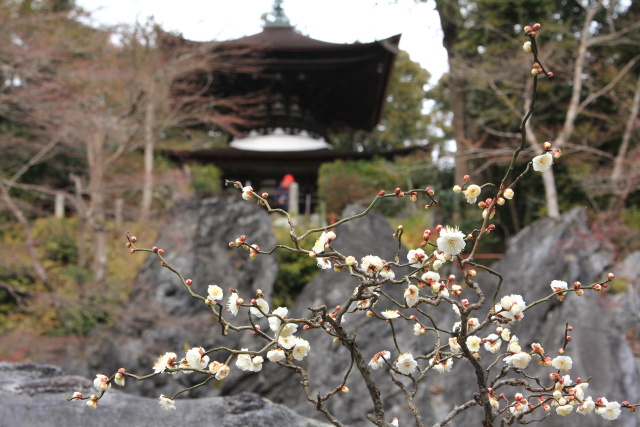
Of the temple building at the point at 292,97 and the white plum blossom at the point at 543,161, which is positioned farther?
the temple building at the point at 292,97

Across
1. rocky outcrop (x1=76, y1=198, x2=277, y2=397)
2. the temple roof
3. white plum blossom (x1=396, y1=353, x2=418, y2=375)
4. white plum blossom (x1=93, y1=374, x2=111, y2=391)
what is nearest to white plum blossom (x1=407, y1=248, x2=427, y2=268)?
white plum blossom (x1=396, y1=353, x2=418, y2=375)

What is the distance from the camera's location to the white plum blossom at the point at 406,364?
5.79 feet

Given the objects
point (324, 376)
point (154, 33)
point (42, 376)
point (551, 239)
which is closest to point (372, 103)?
point (154, 33)

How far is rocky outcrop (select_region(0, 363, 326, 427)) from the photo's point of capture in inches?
86.7

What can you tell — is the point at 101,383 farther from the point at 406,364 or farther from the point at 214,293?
the point at 406,364

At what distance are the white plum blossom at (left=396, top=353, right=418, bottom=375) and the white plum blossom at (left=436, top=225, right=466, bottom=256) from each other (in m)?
0.46

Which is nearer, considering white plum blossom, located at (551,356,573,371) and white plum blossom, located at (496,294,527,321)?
white plum blossom, located at (496,294,527,321)

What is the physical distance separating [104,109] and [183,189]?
5.72 feet

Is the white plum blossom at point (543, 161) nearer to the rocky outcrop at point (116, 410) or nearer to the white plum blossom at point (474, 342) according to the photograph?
the white plum blossom at point (474, 342)

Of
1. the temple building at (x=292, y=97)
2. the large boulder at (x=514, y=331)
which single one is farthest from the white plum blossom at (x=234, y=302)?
the temple building at (x=292, y=97)

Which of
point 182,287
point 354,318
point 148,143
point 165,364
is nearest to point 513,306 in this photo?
point 165,364

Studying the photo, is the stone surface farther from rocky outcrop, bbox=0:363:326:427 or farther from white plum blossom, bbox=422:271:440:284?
white plum blossom, bbox=422:271:440:284

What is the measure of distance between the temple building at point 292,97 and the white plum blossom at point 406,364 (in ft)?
33.8

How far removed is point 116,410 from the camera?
227 cm
